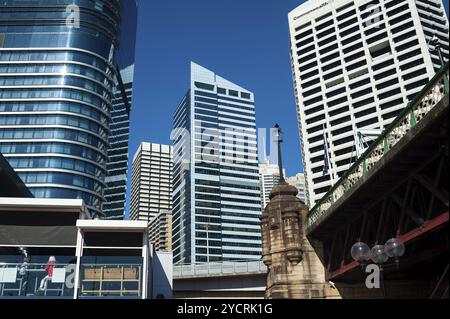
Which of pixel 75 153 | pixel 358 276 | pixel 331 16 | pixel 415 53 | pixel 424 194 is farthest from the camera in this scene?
pixel 331 16

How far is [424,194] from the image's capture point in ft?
61.2

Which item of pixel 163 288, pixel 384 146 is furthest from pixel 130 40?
pixel 384 146

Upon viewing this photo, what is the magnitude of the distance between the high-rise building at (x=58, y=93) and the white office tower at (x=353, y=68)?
210 ft

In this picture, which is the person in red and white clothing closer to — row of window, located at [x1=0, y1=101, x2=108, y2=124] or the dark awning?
the dark awning

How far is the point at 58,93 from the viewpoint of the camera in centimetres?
11838

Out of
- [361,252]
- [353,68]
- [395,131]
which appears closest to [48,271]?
[361,252]

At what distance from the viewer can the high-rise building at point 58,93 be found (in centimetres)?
11138

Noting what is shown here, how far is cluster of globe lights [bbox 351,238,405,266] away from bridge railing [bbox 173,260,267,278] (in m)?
27.7

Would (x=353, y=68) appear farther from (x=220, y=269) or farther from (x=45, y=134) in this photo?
(x=220, y=269)

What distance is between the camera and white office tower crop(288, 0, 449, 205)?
5157 inches

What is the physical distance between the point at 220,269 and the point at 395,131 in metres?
29.4
